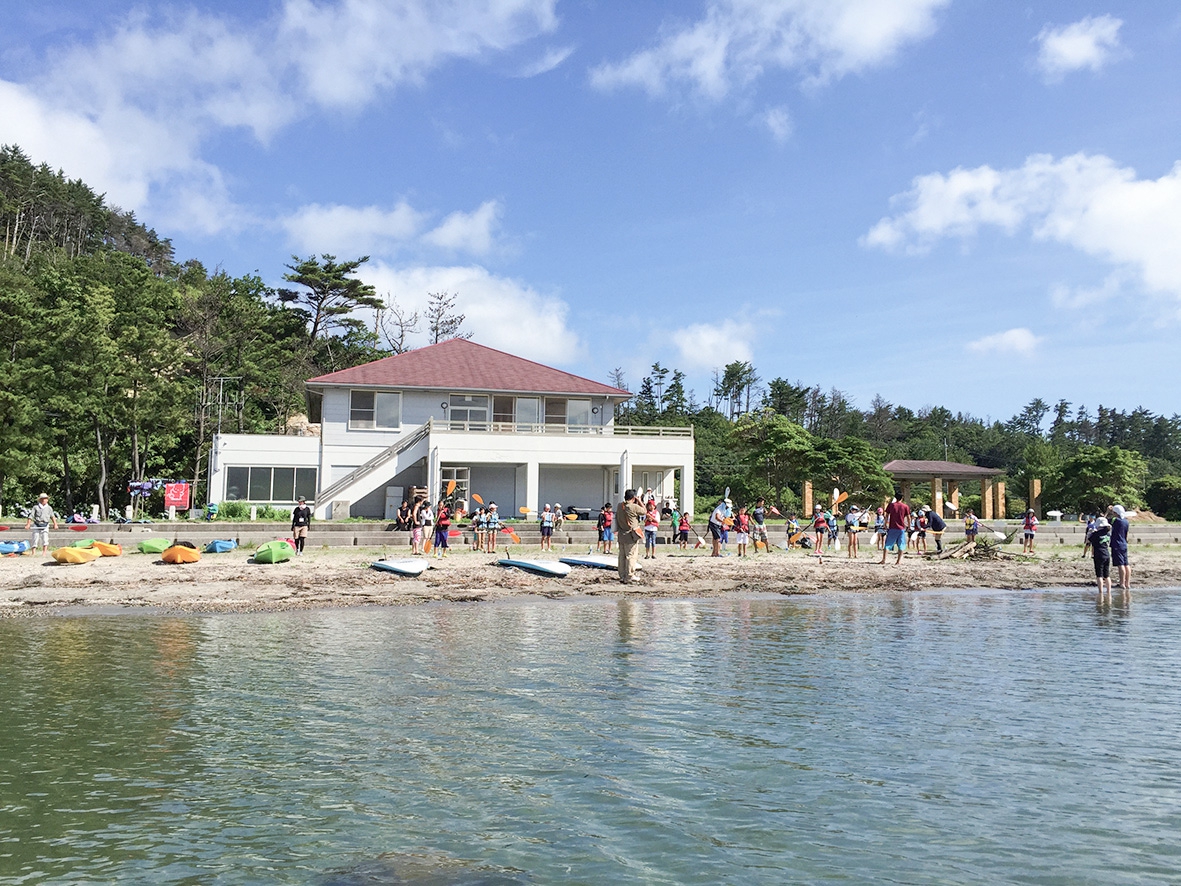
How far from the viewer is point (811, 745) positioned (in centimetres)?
762

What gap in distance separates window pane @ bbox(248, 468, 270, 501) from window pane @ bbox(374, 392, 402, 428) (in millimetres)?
5445

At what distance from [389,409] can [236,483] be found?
7.34m

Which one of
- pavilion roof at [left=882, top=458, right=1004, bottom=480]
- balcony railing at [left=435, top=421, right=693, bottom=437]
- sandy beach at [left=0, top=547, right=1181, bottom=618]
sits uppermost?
balcony railing at [left=435, top=421, right=693, bottom=437]

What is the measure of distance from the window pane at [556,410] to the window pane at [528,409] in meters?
0.56

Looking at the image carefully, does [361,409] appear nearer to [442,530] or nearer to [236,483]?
[236,483]

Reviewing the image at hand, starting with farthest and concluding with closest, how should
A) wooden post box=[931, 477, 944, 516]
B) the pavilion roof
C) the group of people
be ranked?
the pavilion roof → wooden post box=[931, 477, 944, 516] → the group of people

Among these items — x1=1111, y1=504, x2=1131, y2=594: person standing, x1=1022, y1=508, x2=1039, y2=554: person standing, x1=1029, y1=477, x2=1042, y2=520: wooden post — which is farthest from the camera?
x1=1029, y1=477, x2=1042, y2=520: wooden post

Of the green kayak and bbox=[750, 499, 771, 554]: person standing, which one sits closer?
the green kayak

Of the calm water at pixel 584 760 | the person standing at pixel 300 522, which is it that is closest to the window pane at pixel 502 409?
the person standing at pixel 300 522

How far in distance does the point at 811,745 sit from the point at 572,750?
2.13 meters

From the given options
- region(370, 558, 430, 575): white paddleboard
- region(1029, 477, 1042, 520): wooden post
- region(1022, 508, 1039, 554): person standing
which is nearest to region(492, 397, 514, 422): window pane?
region(370, 558, 430, 575): white paddleboard

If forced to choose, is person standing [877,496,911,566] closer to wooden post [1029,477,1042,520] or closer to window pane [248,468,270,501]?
window pane [248,468,270,501]

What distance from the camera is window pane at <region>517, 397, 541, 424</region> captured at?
40406 millimetres

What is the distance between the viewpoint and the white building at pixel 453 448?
3675 centimetres
